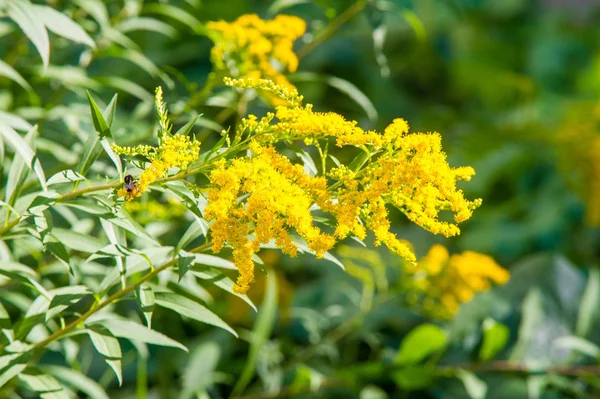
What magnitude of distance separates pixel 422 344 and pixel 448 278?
171 millimetres

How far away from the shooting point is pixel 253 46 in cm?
139

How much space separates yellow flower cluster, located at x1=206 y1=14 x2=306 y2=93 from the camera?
1.40 meters

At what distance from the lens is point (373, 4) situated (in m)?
1.60

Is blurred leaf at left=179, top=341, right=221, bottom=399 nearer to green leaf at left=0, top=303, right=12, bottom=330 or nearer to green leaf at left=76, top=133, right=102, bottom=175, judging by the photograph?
green leaf at left=0, top=303, right=12, bottom=330

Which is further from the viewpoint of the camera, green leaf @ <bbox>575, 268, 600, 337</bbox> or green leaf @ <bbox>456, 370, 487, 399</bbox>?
green leaf @ <bbox>575, 268, 600, 337</bbox>

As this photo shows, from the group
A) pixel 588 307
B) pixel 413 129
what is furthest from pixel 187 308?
pixel 413 129

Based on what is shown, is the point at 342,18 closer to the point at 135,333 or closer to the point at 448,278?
the point at 448,278

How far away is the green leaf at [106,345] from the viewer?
1.11m

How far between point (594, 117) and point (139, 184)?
2543mm

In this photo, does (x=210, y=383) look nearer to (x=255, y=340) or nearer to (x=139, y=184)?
(x=255, y=340)

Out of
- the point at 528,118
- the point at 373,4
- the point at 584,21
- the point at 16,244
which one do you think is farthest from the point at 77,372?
the point at 584,21

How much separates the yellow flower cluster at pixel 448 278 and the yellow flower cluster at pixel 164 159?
980mm

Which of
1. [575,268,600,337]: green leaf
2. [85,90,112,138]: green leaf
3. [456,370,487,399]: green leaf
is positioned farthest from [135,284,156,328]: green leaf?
[575,268,600,337]: green leaf

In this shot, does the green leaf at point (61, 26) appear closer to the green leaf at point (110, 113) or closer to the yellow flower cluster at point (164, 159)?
the green leaf at point (110, 113)
